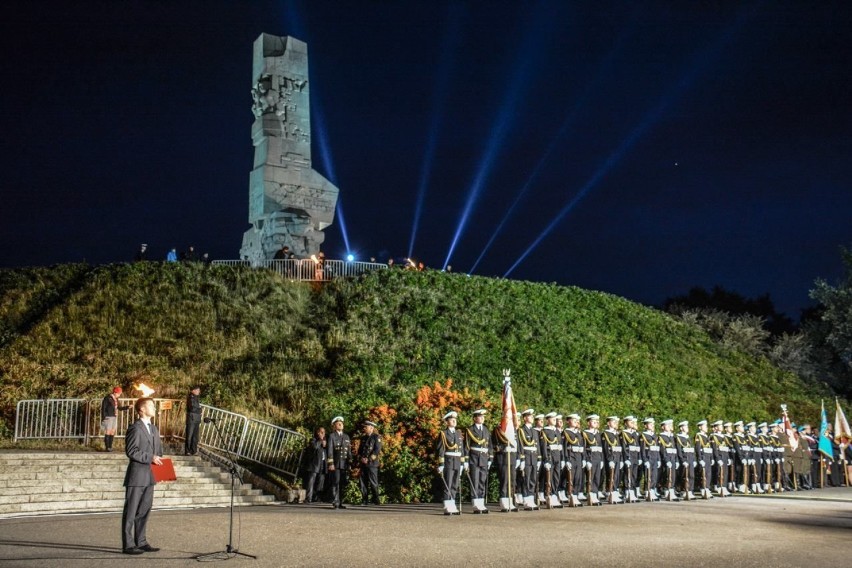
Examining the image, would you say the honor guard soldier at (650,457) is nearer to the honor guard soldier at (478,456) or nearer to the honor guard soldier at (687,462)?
the honor guard soldier at (687,462)

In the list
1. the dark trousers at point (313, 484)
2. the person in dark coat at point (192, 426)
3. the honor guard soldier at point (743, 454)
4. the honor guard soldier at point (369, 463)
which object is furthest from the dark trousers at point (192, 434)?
the honor guard soldier at point (743, 454)

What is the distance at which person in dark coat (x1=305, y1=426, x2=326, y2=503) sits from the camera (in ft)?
51.2

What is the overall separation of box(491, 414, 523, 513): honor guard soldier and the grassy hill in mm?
3400

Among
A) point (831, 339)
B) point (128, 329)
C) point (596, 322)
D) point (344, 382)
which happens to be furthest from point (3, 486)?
point (831, 339)

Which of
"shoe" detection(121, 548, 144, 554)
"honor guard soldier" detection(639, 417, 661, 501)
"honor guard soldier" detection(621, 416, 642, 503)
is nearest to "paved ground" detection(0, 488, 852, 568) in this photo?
"shoe" detection(121, 548, 144, 554)

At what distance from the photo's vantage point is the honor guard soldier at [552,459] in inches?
604

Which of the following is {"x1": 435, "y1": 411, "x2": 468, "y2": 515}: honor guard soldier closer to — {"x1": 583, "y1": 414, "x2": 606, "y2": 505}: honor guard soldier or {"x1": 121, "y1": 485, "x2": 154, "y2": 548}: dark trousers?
{"x1": 583, "y1": 414, "x2": 606, "y2": 505}: honor guard soldier

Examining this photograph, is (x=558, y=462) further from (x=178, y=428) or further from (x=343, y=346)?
(x=343, y=346)

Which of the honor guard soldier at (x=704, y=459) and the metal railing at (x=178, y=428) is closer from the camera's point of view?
the metal railing at (x=178, y=428)

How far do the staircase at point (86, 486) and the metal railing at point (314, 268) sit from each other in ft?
46.7

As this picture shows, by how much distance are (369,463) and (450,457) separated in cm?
215

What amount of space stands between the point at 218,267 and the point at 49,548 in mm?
20490

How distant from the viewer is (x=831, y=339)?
1457 inches

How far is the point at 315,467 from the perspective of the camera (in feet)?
51.2
